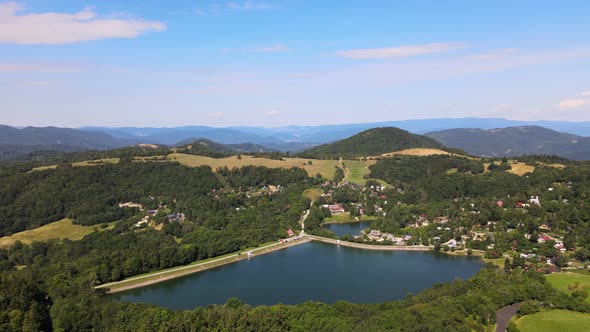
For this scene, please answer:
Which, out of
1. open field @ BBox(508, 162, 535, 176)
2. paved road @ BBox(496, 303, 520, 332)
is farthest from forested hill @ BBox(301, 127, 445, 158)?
paved road @ BBox(496, 303, 520, 332)

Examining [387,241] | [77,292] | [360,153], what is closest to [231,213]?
[387,241]

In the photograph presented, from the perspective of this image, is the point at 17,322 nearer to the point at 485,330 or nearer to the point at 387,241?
the point at 485,330

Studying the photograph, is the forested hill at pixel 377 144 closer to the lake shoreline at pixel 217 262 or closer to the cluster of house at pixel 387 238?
the cluster of house at pixel 387 238

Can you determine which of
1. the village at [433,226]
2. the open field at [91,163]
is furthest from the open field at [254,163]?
the open field at [91,163]

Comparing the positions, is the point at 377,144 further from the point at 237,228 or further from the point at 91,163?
the point at 91,163

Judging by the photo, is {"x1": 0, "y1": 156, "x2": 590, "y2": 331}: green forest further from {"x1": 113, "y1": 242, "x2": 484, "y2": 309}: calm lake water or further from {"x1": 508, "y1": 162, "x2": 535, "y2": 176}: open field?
{"x1": 113, "y1": 242, "x2": 484, "y2": 309}: calm lake water

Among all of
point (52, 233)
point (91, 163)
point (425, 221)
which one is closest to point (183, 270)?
point (52, 233)

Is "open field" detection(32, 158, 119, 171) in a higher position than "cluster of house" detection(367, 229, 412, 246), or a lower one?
higher
